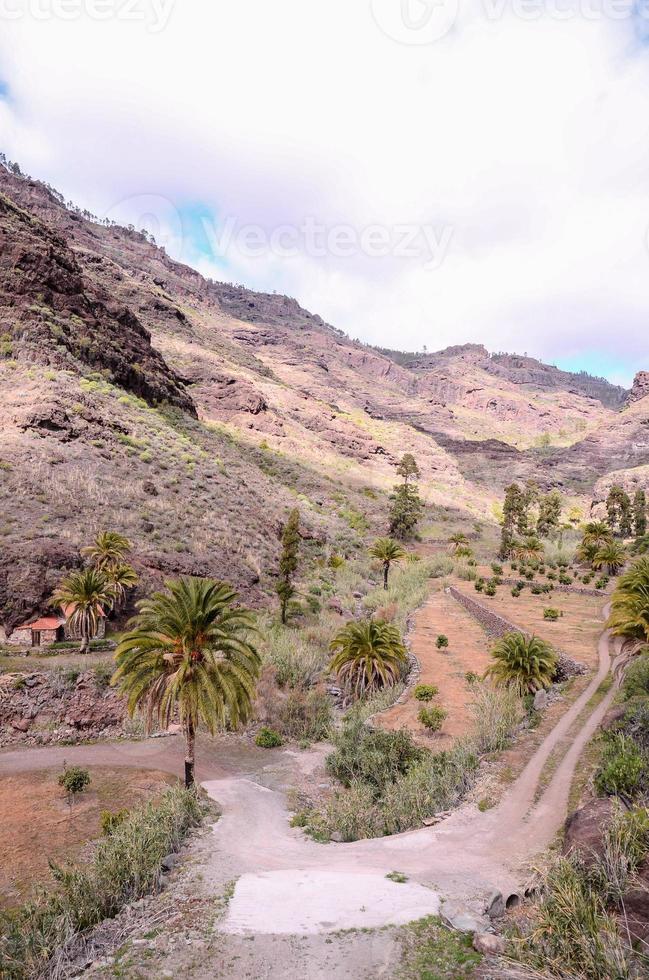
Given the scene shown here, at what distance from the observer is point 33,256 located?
190ft

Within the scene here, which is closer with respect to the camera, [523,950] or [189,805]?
[523,950]

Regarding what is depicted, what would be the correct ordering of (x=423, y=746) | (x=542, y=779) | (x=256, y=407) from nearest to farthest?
(x=542, y=779)
(x=423, y=746)
(x=256, y=407)

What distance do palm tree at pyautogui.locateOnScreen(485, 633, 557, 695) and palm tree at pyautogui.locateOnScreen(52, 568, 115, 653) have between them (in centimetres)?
2320

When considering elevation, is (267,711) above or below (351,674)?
below

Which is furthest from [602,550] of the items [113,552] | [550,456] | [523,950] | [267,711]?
[550,456]

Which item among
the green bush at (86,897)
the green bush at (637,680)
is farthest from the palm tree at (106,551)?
the green bush at (637,680)

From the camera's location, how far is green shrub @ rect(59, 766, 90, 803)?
67.4ft

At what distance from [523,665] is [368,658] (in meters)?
8.35

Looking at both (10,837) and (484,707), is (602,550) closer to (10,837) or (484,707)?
(484,707)

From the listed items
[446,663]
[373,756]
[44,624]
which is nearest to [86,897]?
[373,756]

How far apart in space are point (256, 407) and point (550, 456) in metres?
120

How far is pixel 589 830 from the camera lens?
383 inches

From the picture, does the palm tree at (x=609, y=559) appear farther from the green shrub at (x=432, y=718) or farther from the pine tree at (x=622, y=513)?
the green shrub at (x=432, y=718)

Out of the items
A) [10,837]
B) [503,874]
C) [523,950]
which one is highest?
[523,950]
